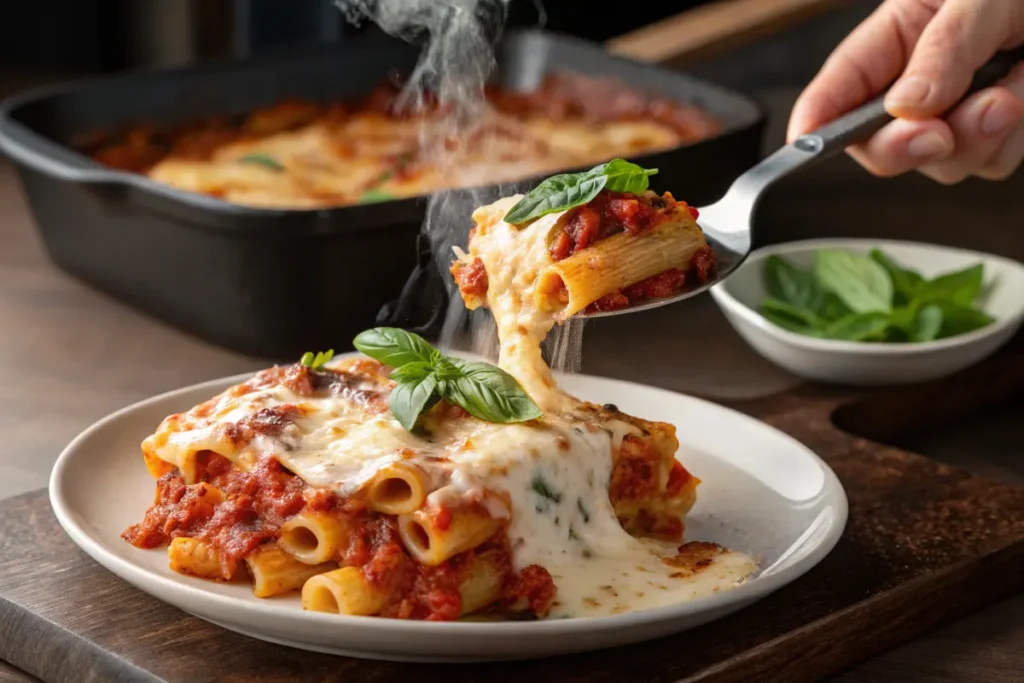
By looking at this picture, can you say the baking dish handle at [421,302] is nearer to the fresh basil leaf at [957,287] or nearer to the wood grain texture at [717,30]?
the fresh basil leaf at [957,287]

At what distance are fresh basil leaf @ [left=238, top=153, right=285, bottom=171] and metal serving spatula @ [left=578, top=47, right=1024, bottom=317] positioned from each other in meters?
1.63

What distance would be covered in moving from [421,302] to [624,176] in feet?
2.52

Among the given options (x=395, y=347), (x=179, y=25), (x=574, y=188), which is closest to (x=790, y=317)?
(x=574, y=188)

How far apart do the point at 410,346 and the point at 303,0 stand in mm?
3888

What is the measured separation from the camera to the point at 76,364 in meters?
3.41

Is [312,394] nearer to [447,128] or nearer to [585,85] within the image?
[447,128]

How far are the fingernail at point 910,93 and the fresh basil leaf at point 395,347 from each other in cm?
118

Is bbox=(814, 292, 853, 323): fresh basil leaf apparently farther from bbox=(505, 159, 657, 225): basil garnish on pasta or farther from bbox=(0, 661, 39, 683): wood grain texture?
bbox=(0, 661, 39, 683): wood grain texture

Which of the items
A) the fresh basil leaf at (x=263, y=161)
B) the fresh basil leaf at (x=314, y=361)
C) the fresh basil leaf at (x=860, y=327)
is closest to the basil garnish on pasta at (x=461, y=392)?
the fresh basil leaf at (x=314, y=361)

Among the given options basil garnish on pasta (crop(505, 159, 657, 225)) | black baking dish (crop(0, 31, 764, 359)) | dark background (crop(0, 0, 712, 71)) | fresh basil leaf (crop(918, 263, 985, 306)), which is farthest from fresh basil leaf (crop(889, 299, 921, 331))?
dark background (crop(0, 0, 712, 71))

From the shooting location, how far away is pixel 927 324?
320cm

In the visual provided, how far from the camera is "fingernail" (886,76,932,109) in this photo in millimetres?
2879

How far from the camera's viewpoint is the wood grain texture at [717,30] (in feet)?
16.2

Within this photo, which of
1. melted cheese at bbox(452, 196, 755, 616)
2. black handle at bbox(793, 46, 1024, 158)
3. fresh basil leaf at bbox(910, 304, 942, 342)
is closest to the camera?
melted cheese at bbox(452, 196, 755, 616)
